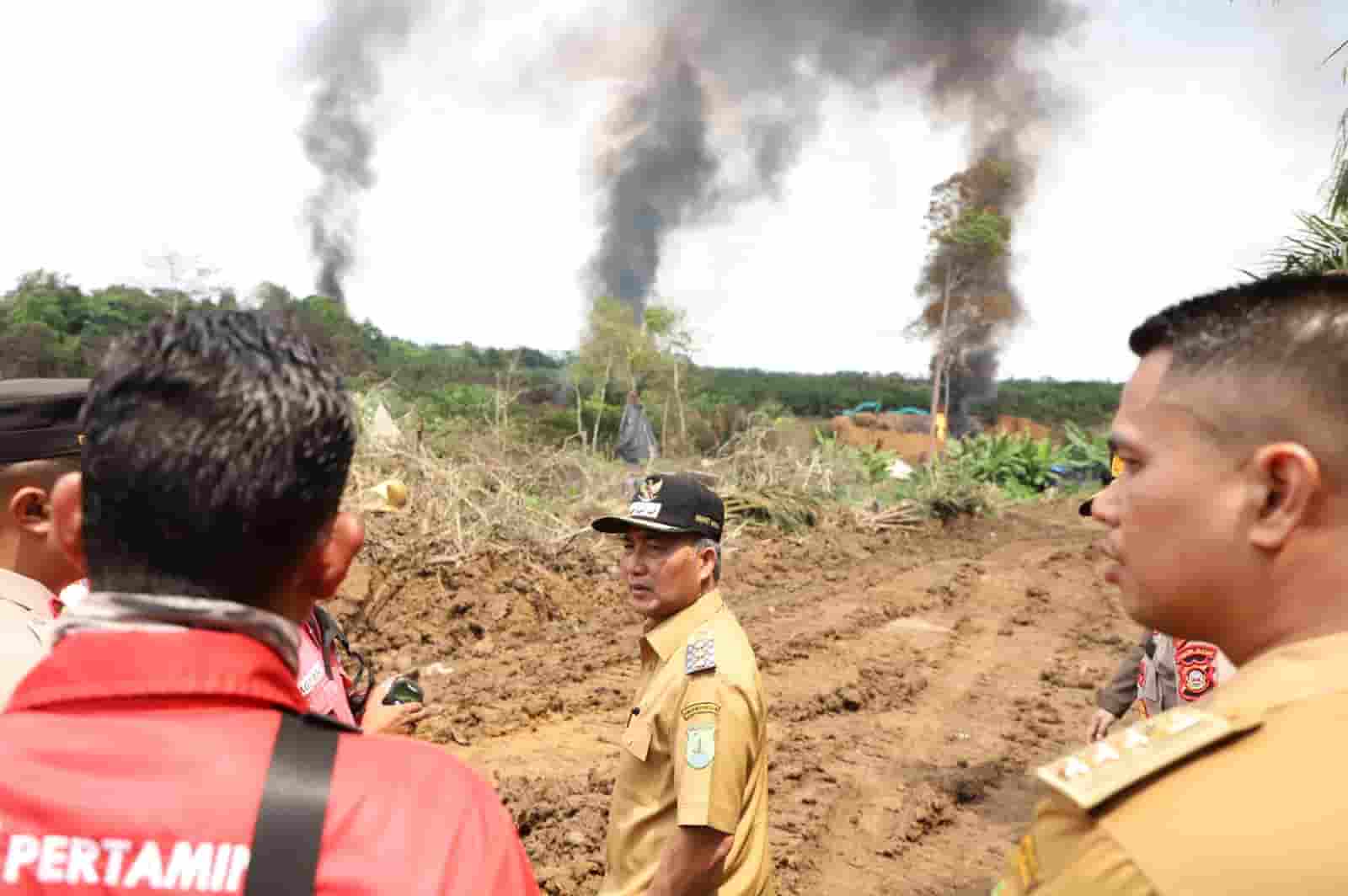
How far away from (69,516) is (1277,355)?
1372 mm

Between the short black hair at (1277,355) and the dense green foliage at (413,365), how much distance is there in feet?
3.51

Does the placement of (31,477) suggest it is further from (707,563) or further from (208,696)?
(707,563)

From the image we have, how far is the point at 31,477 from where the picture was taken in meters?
1.95

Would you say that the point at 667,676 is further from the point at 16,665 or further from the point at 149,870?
the point at 149,870

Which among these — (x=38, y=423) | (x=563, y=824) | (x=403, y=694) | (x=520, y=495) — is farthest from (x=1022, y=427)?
(x=38, y=423)

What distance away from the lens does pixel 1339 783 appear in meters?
0.86

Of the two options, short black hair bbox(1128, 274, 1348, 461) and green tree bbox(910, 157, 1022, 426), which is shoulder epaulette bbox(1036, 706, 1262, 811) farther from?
green tree bbox(910, 157, 1022, 426)

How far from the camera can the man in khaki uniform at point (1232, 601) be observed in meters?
0.87

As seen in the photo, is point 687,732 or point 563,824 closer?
point 687,732

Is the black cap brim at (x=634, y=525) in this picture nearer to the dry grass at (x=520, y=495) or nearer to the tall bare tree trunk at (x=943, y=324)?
the dry grass at (x=520, y=495)

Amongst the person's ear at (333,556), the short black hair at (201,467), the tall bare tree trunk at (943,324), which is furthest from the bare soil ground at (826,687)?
the tall bare tree trunk at (943,324)

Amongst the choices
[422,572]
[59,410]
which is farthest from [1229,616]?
[422,572]

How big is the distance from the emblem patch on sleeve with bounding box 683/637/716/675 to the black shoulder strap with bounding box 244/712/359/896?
1572mm

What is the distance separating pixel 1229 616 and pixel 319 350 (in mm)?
1095
